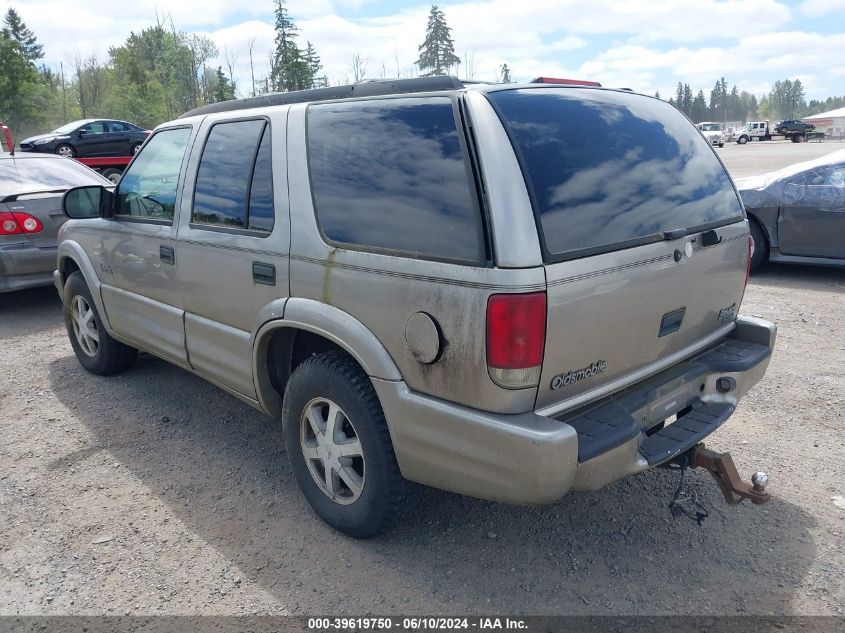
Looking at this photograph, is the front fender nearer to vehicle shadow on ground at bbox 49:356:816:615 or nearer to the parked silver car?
vehicle shadow on ground at bbox 49:356:816:615

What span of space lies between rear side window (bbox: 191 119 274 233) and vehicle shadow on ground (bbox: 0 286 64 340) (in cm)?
404

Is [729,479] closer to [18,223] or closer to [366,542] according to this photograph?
[366,542]

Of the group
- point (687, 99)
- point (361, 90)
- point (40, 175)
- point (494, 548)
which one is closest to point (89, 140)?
point (40, 175)

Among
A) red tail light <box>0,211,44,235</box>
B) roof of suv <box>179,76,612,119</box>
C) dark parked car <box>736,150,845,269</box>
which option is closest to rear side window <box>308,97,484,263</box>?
roof of suv <box>179,76,612,119</box>

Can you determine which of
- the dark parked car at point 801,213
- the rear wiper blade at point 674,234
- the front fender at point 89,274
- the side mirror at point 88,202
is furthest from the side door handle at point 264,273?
the dark parked car at point 801,213

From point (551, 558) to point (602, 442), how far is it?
79 centimetres

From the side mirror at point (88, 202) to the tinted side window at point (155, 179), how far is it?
9cm

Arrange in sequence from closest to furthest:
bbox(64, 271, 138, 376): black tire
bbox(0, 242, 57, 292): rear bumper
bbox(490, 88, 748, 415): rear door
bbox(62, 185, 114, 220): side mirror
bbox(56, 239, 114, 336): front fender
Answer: bbox(490, 88, 748, 415): rear door < bbox(62, 185, 114, 220): side mirror < bbox(56, 239, 114, 336): front fender < bbox(64, 271, 138, 376): black tire < bbox(0, 242, 57, 292): rear bumper

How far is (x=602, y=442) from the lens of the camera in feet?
7.92

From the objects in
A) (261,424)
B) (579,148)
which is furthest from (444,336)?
(261,424)

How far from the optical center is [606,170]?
2645 millimetres

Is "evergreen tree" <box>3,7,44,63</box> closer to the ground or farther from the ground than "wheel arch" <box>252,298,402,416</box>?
farther from the ground

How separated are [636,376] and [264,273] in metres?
1.75

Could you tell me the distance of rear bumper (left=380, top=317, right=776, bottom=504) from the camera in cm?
229
